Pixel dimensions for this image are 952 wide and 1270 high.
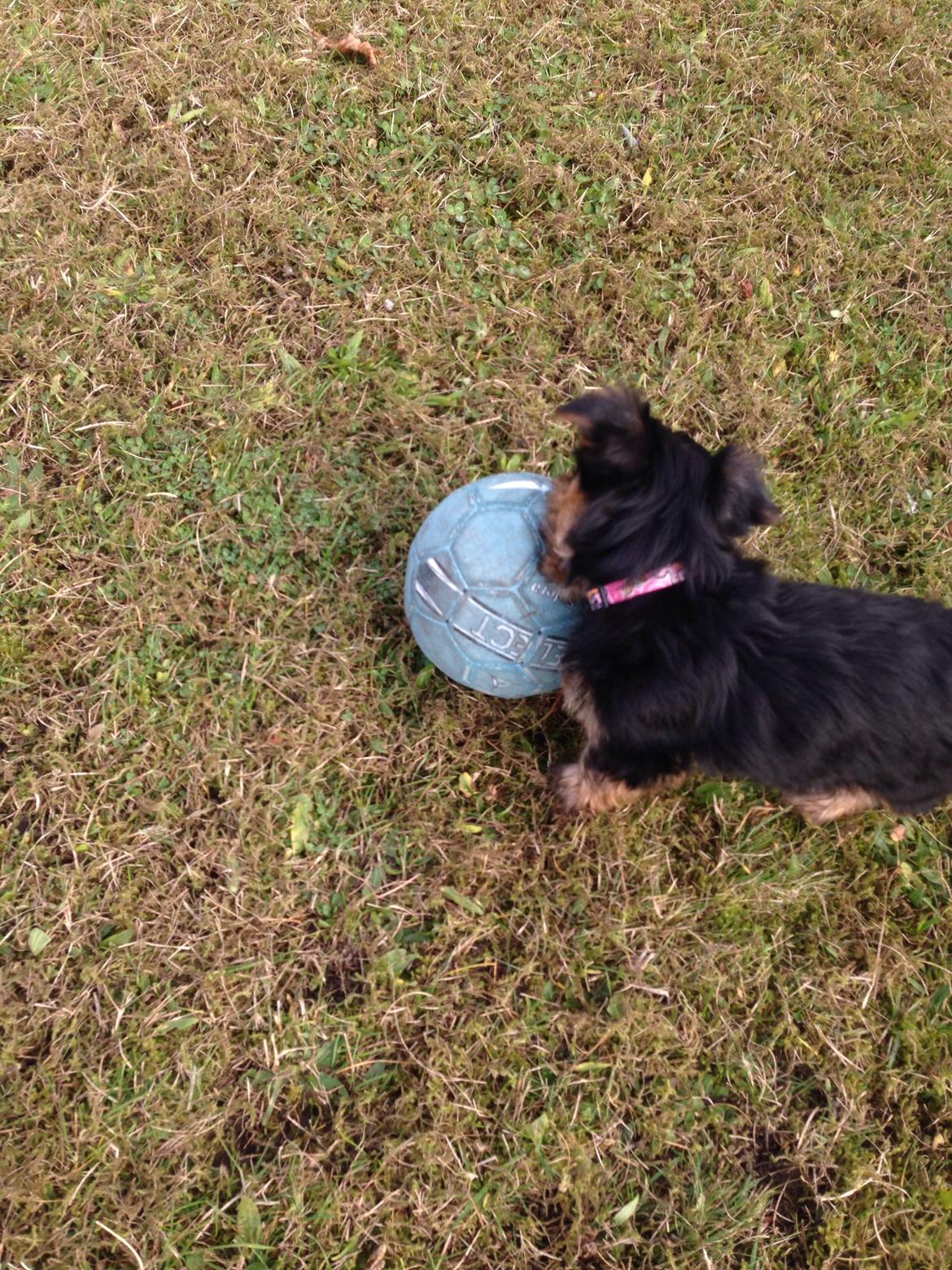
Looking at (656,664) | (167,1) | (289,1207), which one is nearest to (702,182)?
(167,1)

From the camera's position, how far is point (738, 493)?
3084 mm

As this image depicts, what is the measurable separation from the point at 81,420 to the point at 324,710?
71.9 inches

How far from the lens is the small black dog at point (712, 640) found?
3016 mm

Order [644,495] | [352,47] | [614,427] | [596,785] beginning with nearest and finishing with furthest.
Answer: [614,427] < [644,495] < [596,785] < [352,47]

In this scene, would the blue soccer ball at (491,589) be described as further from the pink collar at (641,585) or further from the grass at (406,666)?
the grass at (406,666)

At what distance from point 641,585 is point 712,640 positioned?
312 mm

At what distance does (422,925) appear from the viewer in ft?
12.2

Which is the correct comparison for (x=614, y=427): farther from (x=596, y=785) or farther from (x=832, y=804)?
(x=832, y=804)

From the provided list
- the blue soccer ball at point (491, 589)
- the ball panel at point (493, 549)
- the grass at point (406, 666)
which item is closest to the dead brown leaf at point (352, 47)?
the grass at point (406, 666)

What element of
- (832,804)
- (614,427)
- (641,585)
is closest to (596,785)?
(641,585)

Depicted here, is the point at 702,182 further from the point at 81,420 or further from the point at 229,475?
the point at 81,420

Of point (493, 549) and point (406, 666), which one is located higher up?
point (493, 549)

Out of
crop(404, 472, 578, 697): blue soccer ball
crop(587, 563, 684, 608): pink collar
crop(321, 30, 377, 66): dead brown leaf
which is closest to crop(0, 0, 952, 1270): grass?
crop(321, 30, 377, 66): dead brown leaf

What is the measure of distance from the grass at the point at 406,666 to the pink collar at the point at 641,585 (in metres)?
1.05
